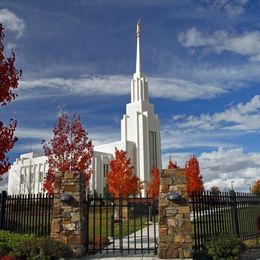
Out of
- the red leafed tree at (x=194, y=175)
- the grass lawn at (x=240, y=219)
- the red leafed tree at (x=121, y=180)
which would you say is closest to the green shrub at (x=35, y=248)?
the grass lawn at (x=240, y=219)

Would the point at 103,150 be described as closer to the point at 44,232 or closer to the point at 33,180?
the point at 33,180

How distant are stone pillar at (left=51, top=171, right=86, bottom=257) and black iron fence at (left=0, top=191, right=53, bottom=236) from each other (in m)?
0.88

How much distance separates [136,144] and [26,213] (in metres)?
61.1

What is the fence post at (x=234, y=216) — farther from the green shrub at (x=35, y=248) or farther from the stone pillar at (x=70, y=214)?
the green shrub at (x=35, y=248)

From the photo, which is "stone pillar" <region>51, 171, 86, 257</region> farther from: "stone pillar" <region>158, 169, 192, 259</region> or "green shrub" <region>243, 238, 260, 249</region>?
"green shrub" <region>243, 238, 260, 249</region>

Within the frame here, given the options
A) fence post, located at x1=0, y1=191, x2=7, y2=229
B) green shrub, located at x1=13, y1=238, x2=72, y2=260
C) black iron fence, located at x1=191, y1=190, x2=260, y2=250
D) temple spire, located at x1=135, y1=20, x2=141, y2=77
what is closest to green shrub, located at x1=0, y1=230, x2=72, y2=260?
green shrub, located at x1=13, y1=238, x2=72, y2=260

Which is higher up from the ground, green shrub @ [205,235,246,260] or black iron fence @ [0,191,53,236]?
black iron fence @ [0,191,53,236]

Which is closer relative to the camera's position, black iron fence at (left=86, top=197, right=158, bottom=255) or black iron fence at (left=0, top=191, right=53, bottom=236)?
black iron fence at (left=86, top=197, right=158, bottom=255)

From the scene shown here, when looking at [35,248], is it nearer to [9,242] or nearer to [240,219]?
[9,242]

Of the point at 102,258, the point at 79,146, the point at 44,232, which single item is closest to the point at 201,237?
the point at 102,258

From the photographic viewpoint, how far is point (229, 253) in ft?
36.8

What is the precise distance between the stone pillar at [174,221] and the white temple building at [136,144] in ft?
190

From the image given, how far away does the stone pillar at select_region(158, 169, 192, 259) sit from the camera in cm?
1154

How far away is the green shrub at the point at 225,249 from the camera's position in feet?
36.7
